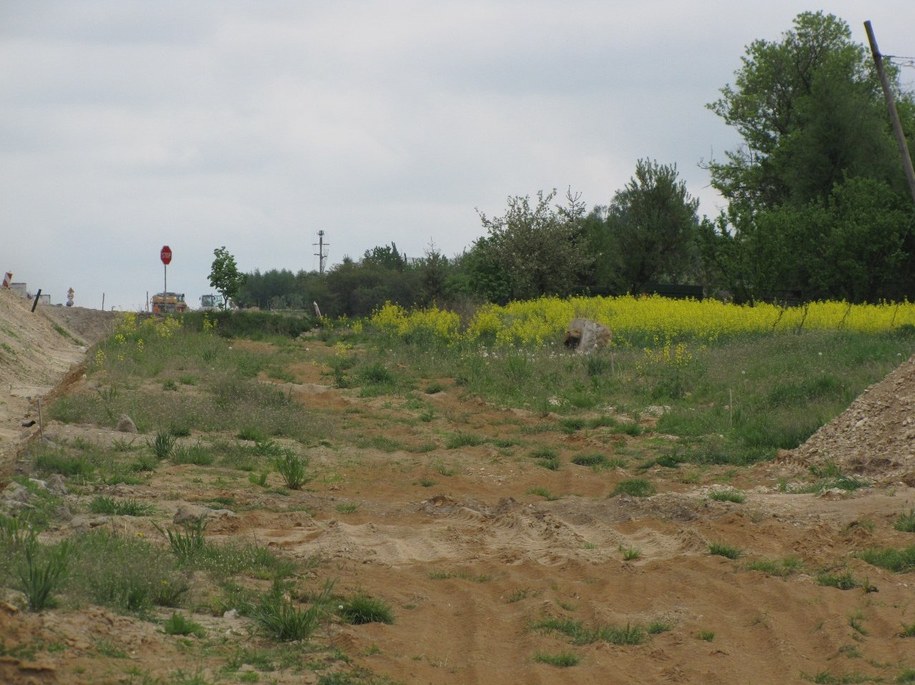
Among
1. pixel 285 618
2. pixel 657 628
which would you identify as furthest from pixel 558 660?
pixel 285 618

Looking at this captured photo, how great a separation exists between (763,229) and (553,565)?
2992 cm

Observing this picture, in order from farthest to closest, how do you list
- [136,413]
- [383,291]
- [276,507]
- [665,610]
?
[383,291] → [136,413] → [276,507] → [665,610]

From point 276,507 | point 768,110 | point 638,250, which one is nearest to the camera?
point 276,507

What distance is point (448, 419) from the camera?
1691cm

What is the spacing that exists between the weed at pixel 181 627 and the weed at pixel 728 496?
247 inches

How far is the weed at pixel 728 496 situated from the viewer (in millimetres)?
10781

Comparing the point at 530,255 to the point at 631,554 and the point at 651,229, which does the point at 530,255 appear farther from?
the point at 631,554

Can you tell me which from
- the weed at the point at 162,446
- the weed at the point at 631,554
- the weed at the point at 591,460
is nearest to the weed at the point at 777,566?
the weed at the point at 631,554

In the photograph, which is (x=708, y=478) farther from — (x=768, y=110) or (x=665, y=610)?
(x=768, y=110)

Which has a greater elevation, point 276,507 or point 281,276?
point 281,276

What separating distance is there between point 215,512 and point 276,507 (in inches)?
32.8

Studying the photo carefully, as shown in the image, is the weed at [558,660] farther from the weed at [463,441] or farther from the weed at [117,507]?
the weed at [463,441]

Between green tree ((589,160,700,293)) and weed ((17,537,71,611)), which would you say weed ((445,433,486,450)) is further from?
green tree ((589,160,700,293))

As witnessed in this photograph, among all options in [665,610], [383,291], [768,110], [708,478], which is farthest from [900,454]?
[768,110]
